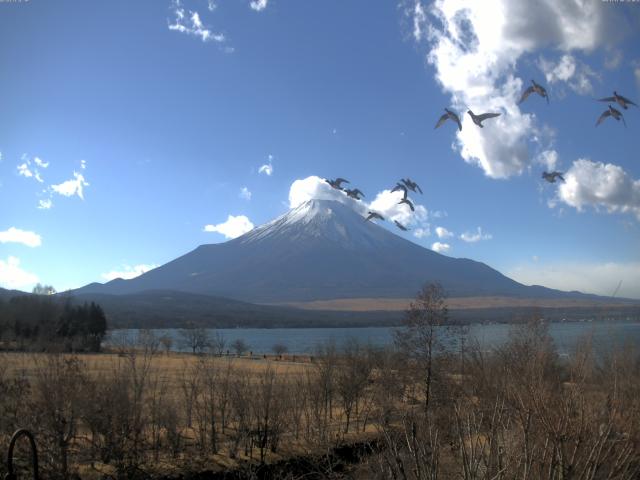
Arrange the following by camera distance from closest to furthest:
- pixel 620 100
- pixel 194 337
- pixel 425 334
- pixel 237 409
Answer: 1. pixel 620 100
2. pixel 237 409
3. pixel 425 334
4. pixel 194 337

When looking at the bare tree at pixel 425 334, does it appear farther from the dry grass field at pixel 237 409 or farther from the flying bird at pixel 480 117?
the flying bird at pixel 480 117

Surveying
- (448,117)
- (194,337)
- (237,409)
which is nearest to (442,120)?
(448,117)

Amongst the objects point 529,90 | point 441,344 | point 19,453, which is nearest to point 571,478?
point 529,90

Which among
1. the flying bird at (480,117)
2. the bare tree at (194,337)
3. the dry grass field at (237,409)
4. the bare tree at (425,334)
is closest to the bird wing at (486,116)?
the flying bird at (480,117)

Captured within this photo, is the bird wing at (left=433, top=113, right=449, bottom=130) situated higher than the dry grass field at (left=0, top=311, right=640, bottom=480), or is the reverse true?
the bird wing at (left=433, top=113, right=449, bottom=130)

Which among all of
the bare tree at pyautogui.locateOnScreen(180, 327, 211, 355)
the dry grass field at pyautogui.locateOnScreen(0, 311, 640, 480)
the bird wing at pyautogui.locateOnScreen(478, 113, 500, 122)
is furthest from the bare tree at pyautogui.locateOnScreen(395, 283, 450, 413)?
the bare tree at pyautogui.locateOnScreen(180, 327, 211, 355)

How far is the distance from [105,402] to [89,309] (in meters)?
101

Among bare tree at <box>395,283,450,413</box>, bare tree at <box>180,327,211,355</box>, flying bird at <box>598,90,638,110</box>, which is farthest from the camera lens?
bare tree at <box>180,327,211,355</box>

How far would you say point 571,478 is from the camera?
580 cm

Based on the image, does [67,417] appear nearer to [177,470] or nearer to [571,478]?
[177,470]

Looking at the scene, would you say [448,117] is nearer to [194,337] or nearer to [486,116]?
[486,116]

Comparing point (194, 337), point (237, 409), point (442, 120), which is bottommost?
point (194, 337)

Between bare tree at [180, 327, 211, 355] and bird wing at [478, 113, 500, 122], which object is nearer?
bird wing at [478, 113, 500, 122]

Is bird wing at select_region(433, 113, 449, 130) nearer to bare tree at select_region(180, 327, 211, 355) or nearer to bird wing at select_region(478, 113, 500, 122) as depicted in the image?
bird wing at select_region(478, 113, 500, 122)
